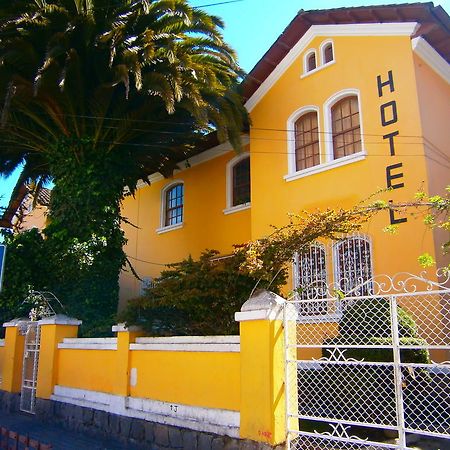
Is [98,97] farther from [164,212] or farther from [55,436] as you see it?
[55,436]

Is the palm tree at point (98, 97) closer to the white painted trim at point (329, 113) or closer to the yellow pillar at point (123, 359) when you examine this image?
the white painted trim at point (329, 113)

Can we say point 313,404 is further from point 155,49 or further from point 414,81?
point 155,49

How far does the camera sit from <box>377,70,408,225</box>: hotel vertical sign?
10.0 m

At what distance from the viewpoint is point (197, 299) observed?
24.3ft

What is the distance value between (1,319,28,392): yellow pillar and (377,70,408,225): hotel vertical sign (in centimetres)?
865

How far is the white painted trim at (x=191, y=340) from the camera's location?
632 cm

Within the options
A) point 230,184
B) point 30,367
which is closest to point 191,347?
point 30,367

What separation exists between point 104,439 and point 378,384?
438 centimetres

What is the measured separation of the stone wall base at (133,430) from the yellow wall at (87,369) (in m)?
0.39

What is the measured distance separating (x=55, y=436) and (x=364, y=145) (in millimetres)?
8359

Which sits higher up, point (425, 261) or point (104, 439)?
point (425, 261)

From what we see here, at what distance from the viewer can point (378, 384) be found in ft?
20.8

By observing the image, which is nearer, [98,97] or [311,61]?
[98,97]

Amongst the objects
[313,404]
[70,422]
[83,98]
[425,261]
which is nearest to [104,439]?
[70,422]
